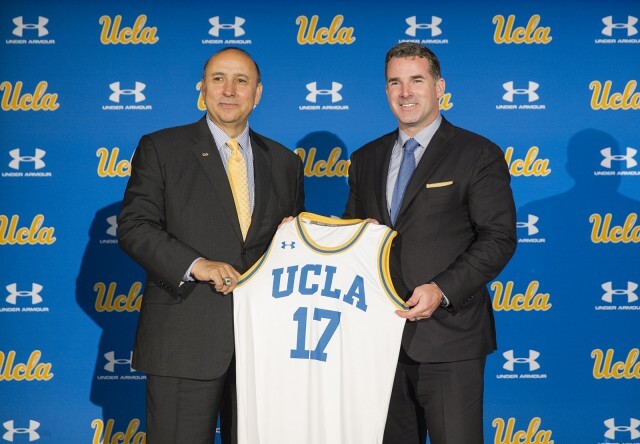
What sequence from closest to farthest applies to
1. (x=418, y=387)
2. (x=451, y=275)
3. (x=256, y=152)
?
(x=451, y=275), (x=418, y=387), (x=256, y=152)

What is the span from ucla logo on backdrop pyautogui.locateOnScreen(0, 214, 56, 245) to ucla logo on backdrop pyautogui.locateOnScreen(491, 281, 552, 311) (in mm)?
2405

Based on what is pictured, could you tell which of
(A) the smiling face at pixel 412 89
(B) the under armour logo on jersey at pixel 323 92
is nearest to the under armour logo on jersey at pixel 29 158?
(B) the under armour logo on jersey at pixel 323 92

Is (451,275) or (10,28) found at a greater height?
(10,28)

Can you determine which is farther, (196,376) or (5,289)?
(5,289)

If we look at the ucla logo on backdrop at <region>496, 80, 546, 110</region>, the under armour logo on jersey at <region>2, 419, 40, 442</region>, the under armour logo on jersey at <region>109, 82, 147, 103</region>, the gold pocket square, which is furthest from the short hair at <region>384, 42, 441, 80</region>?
the under armour logo on jersey at <region>2, 419, 40, 442</region>

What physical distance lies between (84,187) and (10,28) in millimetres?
955

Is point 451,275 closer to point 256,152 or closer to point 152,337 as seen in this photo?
point 256,152

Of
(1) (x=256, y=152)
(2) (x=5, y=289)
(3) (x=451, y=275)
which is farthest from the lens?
(2) (x=5, y=289)

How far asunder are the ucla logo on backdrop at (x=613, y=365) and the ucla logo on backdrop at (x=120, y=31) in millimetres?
2981

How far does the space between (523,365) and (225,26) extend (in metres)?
2.44

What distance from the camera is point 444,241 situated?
250 centimetres

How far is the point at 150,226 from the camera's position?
2.44 meters

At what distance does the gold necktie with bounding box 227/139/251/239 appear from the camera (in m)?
2.56

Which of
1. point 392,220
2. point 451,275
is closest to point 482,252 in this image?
point 451,275
